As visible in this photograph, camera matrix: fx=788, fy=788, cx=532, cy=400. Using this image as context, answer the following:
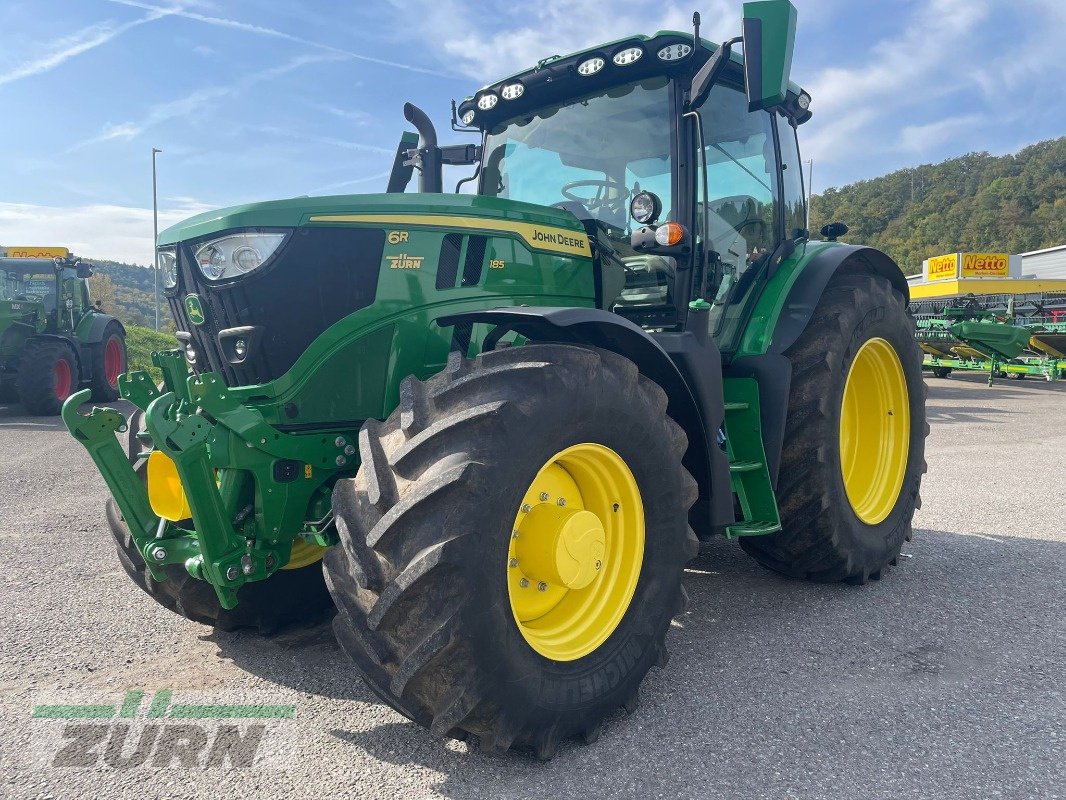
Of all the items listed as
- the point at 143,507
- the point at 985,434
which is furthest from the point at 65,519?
the point at 985,434

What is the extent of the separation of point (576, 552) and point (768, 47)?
6.54ft

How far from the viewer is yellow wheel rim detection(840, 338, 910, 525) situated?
431 centimetres

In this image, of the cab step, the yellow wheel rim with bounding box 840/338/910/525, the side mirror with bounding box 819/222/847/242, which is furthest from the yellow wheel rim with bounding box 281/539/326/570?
the side mirror with bounding box 819/222/847/242

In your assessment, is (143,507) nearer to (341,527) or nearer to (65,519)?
(341,527)

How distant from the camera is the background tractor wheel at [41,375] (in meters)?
11.9

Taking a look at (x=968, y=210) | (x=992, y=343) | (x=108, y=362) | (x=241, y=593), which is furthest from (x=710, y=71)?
(x=968, y=210)

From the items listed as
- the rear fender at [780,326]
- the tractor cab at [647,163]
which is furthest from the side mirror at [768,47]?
the rear fender at [780,326]

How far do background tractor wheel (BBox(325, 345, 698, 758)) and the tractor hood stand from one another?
0.73 meters

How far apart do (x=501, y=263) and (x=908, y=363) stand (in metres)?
2.60

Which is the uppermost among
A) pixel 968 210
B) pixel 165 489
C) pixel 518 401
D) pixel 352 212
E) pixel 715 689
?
pixel 968 210

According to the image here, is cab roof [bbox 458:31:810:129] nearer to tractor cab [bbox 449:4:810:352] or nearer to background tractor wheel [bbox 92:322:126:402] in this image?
tractor cab [bbox 449:4:810:352]

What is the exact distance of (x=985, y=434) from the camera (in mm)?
9906

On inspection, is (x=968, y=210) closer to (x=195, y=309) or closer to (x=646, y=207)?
(x=646, y=207)

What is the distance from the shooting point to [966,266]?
3061 centimetres
